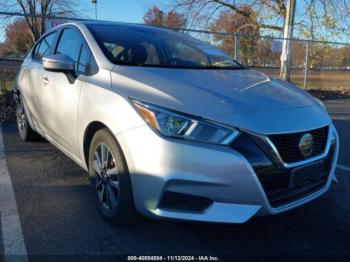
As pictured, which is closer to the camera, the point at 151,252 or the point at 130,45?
the point at 151,252

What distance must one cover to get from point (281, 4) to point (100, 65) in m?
14.4

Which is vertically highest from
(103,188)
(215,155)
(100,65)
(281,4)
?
(281,4)

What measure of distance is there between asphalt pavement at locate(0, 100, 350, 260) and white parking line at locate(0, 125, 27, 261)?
3cm

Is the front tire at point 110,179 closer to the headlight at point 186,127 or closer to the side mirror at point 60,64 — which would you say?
the headlight at point 186,127

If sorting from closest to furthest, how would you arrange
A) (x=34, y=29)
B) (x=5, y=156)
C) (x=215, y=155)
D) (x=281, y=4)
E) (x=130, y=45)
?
1. (x=215, y=155)
2. (x=130, y=45)
3. (x=5, y=156)
4. (x=34, y=29)
5. (x=281, y=4)

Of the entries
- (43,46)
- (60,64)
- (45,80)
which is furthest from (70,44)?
(43,46)

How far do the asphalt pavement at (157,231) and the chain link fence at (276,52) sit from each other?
6972 millimetres

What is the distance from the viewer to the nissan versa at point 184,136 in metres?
2.49

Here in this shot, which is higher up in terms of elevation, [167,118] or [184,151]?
[167,118]

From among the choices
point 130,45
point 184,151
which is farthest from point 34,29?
point 184,151

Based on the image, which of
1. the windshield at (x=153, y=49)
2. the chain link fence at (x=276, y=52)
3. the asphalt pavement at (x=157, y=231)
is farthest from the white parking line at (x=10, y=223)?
the chain link fence at (x=276, y=52)

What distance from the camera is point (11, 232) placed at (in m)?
2.89

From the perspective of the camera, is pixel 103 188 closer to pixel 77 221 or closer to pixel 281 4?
pixel 77 221

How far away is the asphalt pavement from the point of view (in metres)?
2.72
